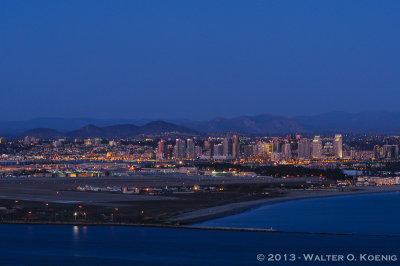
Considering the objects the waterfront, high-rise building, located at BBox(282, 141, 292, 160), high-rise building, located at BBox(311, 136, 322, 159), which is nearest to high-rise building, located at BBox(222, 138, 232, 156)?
high-rise building, located at BBox(282, 141, 292, 160)

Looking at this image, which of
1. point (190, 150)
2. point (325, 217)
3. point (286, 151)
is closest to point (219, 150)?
point (190, 150)

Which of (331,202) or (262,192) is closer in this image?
(331,202)

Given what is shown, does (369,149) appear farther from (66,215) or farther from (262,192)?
(66,215)

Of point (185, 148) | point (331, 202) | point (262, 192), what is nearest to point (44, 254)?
point (331, 202)

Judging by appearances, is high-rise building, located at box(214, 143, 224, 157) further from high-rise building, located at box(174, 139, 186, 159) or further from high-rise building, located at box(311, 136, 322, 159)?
high-rise building, located at box(311, 136, 322, 159)

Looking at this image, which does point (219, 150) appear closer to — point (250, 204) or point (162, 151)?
point (162, 151)

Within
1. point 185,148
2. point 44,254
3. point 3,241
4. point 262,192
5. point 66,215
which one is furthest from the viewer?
point 185,148

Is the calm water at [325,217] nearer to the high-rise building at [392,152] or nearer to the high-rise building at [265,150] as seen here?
the high-rise building at [392,152]
